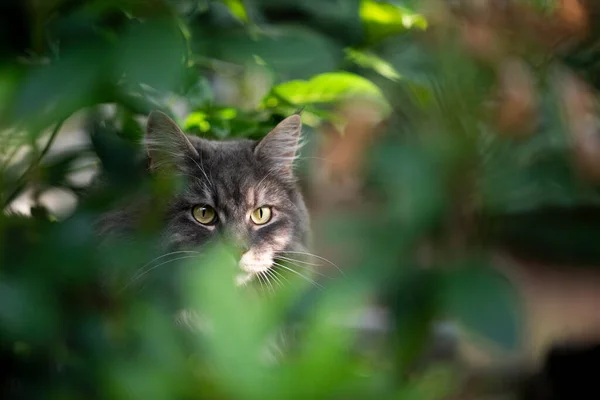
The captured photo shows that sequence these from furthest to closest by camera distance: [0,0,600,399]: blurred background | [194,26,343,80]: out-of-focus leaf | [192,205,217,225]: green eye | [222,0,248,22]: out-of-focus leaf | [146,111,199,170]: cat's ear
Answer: [192,205,217,225]: green eye → [146,111,199,170]: cat's ear → [222,0,248,22]: out-of-focus leaf → [194,26,343,80]: out-of-focus leaf → [0,0,600,399]: blurred background

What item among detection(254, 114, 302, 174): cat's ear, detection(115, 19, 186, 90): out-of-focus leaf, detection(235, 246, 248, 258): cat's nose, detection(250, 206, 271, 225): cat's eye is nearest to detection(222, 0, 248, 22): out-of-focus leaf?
detection(115, 19, 186, 90): out-of-focus leaf

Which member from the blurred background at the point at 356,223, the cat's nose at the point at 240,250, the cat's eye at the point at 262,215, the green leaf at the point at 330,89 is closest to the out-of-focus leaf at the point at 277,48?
the blurred background at the point at 356,223

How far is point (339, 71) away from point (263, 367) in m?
0.67

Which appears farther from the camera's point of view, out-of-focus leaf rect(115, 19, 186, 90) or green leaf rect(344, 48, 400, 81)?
green leaf rect(344, 48, 400, 81)

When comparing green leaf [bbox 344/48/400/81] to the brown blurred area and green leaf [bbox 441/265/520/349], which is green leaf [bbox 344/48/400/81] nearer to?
the brown blurred area

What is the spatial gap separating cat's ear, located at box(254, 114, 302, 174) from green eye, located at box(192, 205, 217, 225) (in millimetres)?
165

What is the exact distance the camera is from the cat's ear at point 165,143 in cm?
122

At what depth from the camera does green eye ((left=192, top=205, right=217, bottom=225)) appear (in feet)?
4.78

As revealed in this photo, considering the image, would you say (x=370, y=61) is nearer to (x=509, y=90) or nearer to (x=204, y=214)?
(x=509, y=90)

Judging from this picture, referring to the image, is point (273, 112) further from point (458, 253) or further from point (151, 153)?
point (458, 253)

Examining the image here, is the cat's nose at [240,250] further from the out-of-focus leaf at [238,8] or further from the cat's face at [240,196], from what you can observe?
the out-of-focus leaf at [238,8]

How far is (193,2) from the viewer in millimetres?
881

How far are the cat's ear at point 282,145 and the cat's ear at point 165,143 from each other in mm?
172

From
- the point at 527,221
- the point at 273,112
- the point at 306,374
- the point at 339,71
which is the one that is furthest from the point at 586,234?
the point at 273,112
